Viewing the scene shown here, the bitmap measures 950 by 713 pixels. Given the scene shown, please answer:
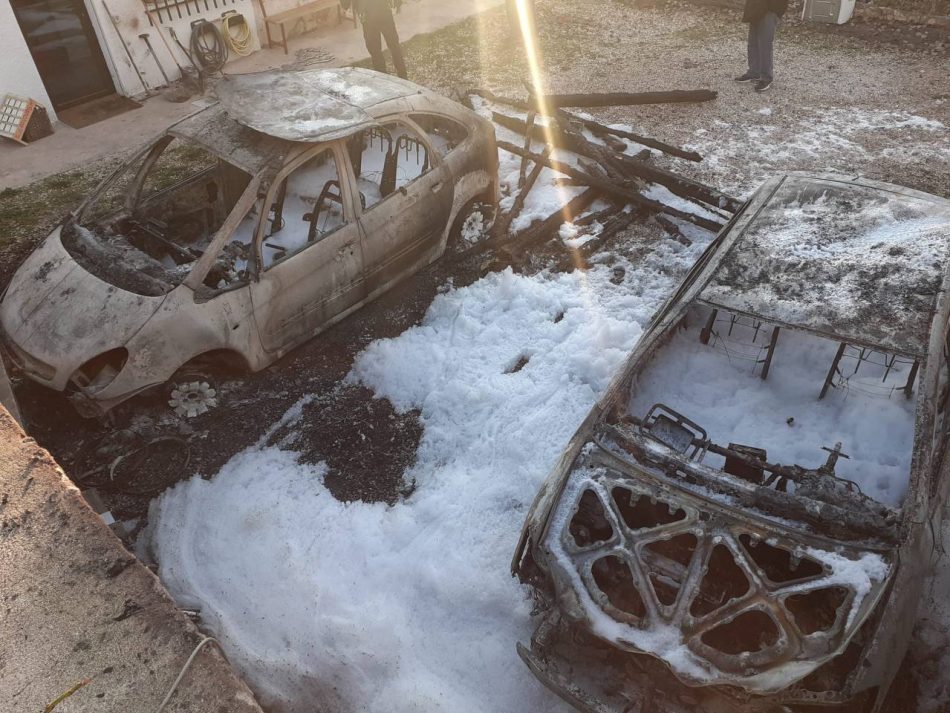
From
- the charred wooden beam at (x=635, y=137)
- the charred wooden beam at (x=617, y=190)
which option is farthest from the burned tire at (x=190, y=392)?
the charred wooden beam at (x=635, y=137)

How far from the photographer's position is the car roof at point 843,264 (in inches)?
161

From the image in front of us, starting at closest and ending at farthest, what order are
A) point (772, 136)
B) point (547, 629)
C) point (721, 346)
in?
point (547, 629) < point (721, 346) < point (772, 136)

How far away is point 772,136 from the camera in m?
8.82

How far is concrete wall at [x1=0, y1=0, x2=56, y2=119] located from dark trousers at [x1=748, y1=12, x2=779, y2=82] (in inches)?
372

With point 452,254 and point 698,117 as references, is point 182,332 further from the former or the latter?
point 698,117

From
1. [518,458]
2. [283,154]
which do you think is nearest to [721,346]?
Result: [518,458]

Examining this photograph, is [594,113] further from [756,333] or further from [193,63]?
[193,63]

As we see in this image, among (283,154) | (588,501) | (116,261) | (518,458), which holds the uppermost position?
(283,154)

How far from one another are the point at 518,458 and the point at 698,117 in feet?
20.7

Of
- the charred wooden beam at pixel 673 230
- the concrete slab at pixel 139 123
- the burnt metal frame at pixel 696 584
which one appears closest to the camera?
the burnt metal frame at pixel 696 584

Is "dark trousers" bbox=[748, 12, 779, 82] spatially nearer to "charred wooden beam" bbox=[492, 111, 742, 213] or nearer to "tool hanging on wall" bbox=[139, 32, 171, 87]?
"charred wooden beam" bbox=[492, 111, 742, 213]

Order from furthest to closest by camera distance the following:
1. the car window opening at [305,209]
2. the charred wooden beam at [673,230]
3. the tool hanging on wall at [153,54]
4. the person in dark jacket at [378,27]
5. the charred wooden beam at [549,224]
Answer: the tool hanging on wall at [153,54] → the person in dark jacket at [378,27] → the charred wooden beam at [673,230] → the charred wooden beam at [549,224] → the car window opening at [305,209]

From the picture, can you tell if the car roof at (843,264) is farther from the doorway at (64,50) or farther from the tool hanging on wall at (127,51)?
the doorway at (64,50)

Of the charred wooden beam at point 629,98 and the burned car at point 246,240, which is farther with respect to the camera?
the charred wooden beam at point 629,98
